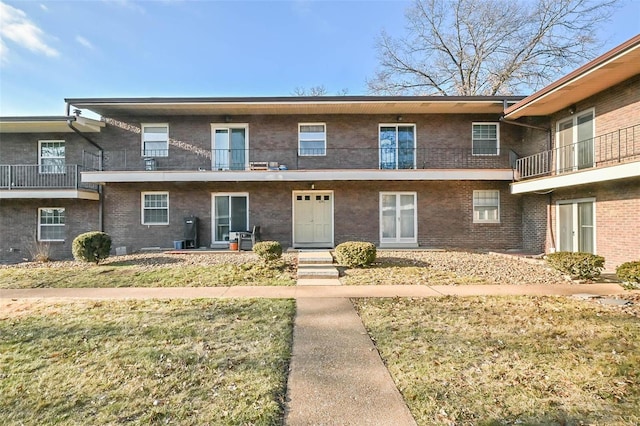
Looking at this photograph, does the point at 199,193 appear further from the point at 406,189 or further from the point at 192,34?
the point at 406,189

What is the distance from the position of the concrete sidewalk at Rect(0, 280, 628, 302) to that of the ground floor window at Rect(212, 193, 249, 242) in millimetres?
5922

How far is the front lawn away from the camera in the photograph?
8.61 metres

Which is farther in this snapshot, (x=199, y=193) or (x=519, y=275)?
(x=199, y=193)

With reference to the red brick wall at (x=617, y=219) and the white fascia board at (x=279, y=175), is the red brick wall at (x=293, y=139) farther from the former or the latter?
the red brick wall at (x=617, y=219)

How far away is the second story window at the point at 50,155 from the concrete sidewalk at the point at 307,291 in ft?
28.0

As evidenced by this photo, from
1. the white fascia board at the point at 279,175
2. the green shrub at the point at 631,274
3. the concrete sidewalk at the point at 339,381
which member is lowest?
the concrete sidewalk at the point at 339,381

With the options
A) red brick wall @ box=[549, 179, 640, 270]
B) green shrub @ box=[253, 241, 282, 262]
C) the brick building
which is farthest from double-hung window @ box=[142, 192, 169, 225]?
red brick wall @ box=[549, 179, 640, 270]

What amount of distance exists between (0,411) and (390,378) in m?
3.79

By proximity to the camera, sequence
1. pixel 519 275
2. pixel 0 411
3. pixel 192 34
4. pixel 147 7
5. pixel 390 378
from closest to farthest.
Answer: pixel 0 411, pixel 390 378, pixel 519 275, pixel 147 7, pixel 192 34

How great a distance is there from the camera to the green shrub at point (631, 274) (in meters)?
7.09

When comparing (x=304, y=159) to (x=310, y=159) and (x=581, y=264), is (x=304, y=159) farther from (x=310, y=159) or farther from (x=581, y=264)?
(x=581, y=264)

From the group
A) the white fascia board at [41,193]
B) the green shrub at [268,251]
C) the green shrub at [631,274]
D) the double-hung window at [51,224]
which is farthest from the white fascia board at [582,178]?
the double-hung window at [51,224]

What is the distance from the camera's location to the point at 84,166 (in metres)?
14.1

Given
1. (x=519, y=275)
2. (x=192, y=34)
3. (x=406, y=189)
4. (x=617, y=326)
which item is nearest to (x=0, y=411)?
(x=617, y=326)
